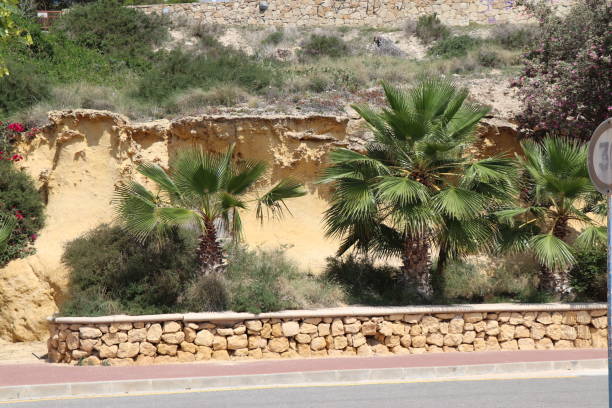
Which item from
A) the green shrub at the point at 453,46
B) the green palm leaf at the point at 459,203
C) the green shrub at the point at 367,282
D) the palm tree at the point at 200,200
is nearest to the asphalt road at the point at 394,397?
the green palm leaf at the point at 459,203

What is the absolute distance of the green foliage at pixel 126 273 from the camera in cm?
1432

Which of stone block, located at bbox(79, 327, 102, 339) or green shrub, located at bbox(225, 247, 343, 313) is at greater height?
green shrub, located at bbox(225, 247, 343, 313)

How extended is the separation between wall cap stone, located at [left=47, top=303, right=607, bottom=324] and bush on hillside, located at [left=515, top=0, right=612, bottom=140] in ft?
19.1

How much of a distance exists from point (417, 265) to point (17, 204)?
376 inches

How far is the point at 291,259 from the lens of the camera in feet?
56.5

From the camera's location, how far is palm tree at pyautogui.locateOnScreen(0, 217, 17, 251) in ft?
54.5

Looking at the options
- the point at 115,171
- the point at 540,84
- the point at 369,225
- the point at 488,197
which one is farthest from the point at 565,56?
the point at 115,171

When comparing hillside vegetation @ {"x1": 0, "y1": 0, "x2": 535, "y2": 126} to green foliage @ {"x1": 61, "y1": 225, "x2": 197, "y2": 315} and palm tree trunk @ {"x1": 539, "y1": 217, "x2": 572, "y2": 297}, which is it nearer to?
green foliage @ {"x1": 61, "y1": 225, "x2": 197, "y2": 315}

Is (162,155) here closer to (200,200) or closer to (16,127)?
(16,127)

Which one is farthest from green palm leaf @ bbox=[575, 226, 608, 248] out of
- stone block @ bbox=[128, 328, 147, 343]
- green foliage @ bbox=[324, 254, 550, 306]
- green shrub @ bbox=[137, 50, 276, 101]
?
green shrub @ bbox=[137, 50, 276, 101]

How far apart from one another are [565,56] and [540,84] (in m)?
1.36

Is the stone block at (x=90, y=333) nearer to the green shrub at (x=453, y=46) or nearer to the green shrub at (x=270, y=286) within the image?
the green shrub at (x=270, y=286)

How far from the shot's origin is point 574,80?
1916cm

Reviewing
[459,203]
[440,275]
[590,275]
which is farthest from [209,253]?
[590,275]
